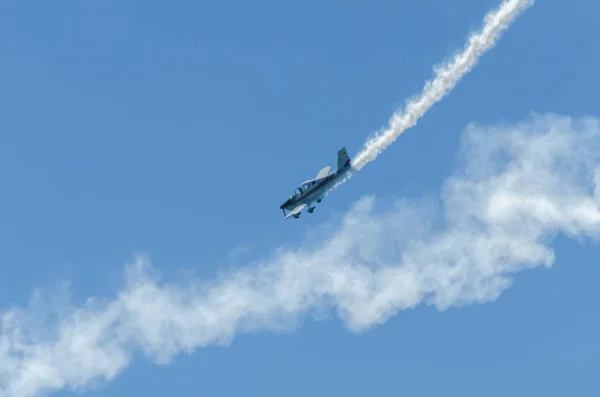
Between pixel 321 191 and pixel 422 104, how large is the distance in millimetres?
26023

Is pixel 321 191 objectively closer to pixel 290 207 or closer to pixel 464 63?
pixel 290 207

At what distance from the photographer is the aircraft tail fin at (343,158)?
13155 centimetres

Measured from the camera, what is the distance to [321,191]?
13562 cm

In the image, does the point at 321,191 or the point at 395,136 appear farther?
the point at 321,191

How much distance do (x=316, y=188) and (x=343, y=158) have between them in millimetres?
6760

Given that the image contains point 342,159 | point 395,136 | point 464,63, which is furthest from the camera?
point 342,159

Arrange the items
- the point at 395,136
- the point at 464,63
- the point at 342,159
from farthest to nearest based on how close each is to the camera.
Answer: the point at 342,159, the point at 395,136, the point at 464,63

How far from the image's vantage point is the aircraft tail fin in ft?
432

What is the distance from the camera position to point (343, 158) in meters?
132

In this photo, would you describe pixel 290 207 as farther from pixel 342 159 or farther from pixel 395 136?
pixel 395 136

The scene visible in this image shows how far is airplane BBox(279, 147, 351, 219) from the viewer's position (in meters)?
132

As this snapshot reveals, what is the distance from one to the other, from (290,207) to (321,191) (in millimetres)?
6192

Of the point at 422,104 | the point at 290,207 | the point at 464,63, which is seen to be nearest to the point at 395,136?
the point at 422,104

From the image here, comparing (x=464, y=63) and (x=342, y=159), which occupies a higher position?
(x=342, y=159)
